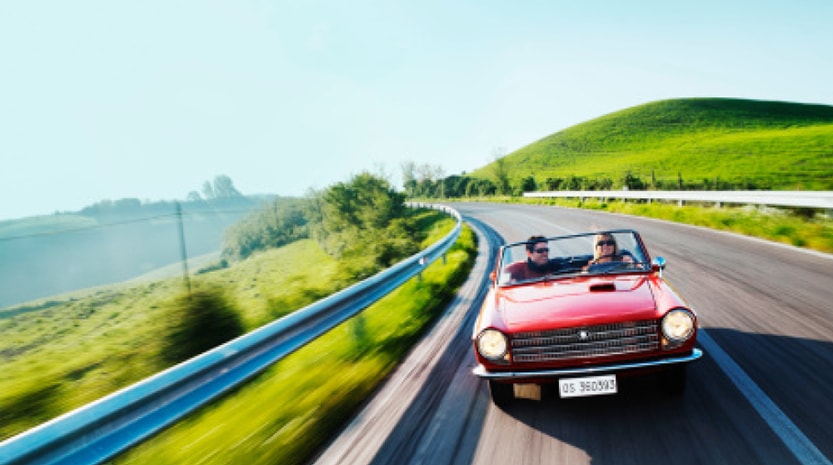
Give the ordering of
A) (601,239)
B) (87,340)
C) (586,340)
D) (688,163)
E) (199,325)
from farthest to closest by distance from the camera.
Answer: (688,163), (87,340), (199,325), (601,239), (586,340)

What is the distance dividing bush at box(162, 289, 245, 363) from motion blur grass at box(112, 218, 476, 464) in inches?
29.1

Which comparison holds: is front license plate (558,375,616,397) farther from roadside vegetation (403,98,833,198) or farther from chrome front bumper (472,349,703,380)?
roadside vegetation (403,98,833,198)

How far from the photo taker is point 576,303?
13.7 feet

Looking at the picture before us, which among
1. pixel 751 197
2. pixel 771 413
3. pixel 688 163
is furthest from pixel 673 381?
pixel 688 163

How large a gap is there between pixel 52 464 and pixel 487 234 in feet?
60.8

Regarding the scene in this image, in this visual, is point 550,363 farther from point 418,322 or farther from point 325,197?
point 325,197

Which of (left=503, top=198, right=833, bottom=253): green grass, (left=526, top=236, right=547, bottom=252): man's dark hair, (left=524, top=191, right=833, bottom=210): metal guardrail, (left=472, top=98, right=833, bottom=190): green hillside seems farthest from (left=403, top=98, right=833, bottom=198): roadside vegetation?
(left=526, top=236, right=547, bottom=252): man's dark hair

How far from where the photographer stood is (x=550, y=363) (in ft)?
12.7

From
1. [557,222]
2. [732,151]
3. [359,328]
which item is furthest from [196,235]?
[732,151]

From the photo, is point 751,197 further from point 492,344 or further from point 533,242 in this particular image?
point 492,344

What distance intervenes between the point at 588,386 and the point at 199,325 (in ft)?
14.1

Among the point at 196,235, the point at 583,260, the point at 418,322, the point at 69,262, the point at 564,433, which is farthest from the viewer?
the point at 196,235

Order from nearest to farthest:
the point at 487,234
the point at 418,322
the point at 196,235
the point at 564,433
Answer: the point at 564,433, the point at 418,322, the point at 196,235, the point at 487,234

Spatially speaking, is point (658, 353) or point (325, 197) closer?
point (658, 353)
